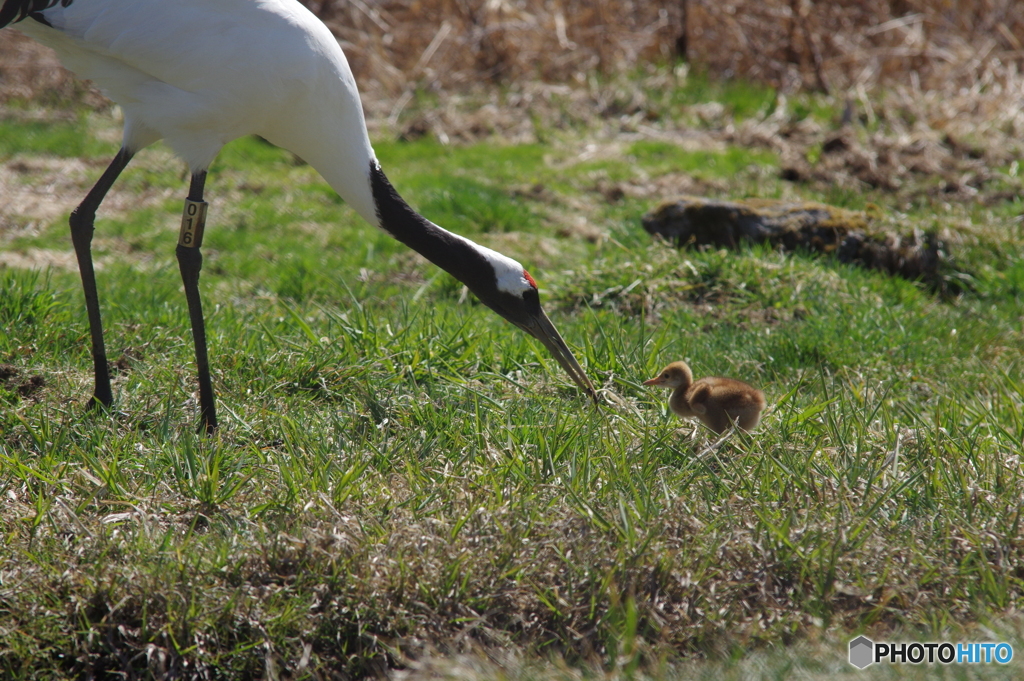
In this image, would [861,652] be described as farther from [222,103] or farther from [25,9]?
[25,9]

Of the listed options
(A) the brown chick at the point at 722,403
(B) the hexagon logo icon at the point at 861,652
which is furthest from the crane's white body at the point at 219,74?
(B) the hexagon logo icon at the point at 861,652

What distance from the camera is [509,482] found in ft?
10.0

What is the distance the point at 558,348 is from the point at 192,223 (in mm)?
1613

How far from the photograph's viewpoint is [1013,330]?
194 inches

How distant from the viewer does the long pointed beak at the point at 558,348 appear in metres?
3.81

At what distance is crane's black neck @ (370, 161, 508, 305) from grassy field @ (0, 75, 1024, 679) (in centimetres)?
43

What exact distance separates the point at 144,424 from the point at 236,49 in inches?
60.3

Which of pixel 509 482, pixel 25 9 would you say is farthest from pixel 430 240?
pixel 25 9

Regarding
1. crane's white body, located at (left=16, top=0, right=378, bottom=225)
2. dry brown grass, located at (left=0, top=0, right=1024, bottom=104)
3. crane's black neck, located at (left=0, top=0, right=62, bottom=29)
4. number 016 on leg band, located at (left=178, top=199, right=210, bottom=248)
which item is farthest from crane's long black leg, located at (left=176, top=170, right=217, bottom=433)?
dry brown grass, located at (left=0, top=0, right=1024, bottom=104)

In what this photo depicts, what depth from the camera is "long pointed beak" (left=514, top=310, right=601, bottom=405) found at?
381 cm

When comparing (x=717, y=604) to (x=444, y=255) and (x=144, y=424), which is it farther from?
(x=144, y=424)

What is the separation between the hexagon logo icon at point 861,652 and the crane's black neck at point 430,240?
2.02m

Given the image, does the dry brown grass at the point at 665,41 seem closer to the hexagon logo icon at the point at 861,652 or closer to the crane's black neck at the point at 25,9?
the crane's black neck at the point at 25,9

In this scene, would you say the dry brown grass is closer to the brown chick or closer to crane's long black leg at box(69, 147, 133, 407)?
crane's long black leg at box(69, 147, 133, 407)
